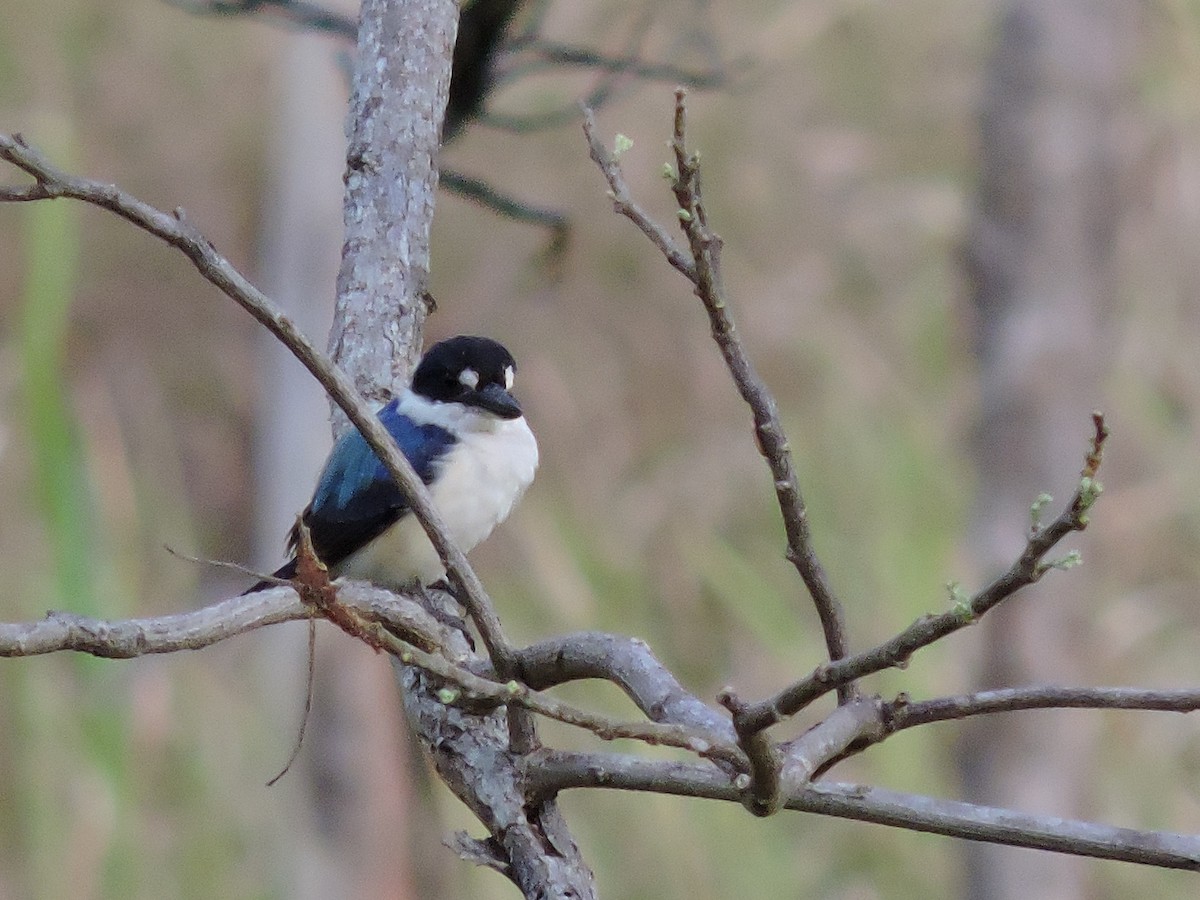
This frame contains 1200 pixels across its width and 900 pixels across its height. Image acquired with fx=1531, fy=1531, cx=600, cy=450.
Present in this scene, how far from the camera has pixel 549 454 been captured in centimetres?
629

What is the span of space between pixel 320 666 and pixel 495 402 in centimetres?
238

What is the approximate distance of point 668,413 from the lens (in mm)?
6539

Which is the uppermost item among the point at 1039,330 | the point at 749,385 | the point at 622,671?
Result: the point at 1039,330

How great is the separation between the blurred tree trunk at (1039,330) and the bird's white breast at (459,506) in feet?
5.95

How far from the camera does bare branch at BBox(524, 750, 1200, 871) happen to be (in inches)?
44.9

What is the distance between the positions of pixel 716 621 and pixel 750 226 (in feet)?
5.88

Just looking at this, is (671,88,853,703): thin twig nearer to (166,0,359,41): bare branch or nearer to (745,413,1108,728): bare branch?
(745,413,1108,728): bare branch

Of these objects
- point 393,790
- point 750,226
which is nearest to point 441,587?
point 393,790

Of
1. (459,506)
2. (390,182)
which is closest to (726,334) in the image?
(390,182)

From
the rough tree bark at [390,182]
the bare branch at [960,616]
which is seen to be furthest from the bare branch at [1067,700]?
the rough tree bark at [390,182]

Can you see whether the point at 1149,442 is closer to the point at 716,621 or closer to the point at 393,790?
the point at 716,621

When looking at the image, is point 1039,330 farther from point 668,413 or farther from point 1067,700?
point 1067,700

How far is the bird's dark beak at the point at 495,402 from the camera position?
2604 millimetres

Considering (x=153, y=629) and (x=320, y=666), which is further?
(x=320, y=666)
